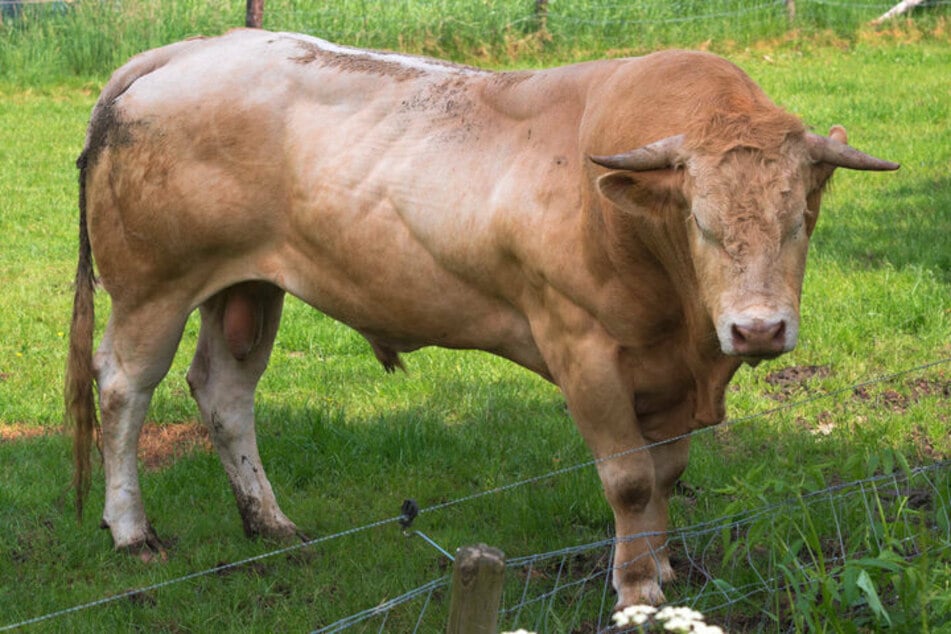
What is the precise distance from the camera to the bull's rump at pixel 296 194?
4859 mm

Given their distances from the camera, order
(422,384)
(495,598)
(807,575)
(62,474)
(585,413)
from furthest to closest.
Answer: (422,384), (62,474), (585,413), (807,575), (495,598)

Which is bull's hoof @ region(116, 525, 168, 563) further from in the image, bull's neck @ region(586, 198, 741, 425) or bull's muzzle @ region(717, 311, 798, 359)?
bull's muzzle @ region(717, 311, 798, 359)

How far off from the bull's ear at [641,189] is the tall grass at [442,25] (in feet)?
38.5

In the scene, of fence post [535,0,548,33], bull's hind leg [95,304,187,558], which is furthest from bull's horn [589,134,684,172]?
fence post [535,0,548,33]

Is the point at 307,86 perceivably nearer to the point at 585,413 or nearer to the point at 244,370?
the point at 244,370

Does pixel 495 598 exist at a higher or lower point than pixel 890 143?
higher

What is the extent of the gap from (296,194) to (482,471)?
1.62m

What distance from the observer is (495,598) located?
9.43 ft

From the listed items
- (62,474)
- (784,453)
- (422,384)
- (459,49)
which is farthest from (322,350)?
(459,49)

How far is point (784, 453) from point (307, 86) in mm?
2546

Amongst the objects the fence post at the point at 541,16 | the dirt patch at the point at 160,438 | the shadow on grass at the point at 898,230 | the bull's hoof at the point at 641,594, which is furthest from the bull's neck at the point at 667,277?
the fence post at the point at 541,16

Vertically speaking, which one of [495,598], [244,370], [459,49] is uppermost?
[495,598]

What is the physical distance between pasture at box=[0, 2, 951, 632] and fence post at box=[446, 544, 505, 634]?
110cm

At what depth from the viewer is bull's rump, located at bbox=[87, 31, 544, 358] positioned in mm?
4859
